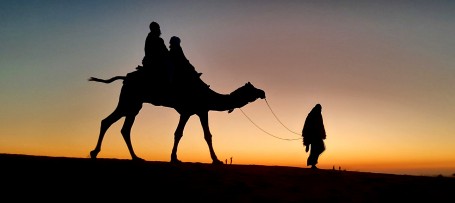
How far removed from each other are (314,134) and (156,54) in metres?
6.08

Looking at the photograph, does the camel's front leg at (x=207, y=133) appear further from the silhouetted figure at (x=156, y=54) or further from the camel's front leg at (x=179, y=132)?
the silhouetted figure at (x=156, y=54)

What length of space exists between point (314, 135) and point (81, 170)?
330 inches

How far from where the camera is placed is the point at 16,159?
9.38 meters

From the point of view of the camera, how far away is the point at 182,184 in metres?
8.40

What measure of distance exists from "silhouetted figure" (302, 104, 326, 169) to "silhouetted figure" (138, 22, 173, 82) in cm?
550

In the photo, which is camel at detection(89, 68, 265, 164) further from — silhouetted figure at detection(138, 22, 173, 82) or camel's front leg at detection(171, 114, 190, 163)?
silhouetted figure at detection(138, 22, 173, 82)

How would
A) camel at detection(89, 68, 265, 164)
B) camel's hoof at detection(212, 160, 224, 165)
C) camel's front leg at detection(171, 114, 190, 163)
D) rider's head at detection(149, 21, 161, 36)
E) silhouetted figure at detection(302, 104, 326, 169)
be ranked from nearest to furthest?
camel's hoof at detection(212, 160, 224, 165), camel's front leg at detection(171, 114, 190, 163), camel at detection(89, 68, 265, 164), rider's head at detection(149, 21, 161, 36), silhouetted figure at detection(302, 104, 326, 169)

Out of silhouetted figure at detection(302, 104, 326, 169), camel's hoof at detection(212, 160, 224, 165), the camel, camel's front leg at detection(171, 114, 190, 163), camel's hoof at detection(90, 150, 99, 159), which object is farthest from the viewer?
silhouetted figure at detection(302, 104, 326, 169)

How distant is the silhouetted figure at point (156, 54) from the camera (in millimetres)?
12062

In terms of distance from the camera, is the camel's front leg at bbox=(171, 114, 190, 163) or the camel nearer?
the camel's front leg at bbox=(171, 114, 190, 163)

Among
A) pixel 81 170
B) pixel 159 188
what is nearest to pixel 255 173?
pixel 159 188

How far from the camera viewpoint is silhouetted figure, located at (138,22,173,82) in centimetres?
1206

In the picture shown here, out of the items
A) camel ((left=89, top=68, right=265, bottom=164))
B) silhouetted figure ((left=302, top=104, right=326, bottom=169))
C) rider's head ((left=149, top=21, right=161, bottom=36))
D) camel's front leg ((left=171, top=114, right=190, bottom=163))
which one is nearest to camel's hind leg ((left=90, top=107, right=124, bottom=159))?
camel ((left=89, top=68, right=265, bottom=164))

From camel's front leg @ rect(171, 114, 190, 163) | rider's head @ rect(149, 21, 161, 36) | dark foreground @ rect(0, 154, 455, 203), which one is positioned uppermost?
rider's head @ rect(149, 21, 161, 36)
